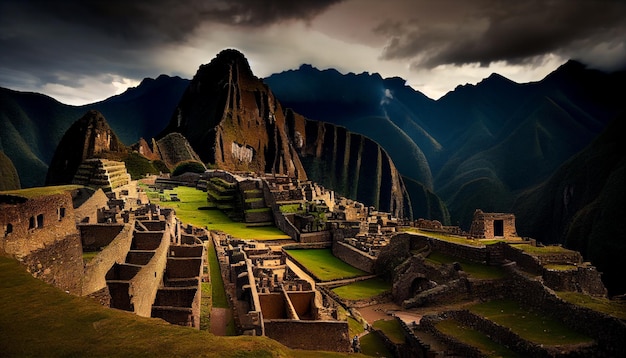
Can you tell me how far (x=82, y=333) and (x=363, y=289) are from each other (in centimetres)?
2491

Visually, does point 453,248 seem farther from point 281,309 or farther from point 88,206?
point 88,206

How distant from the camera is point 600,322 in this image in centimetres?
1692

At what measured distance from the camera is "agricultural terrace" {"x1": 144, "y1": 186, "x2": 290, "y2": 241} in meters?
44.9

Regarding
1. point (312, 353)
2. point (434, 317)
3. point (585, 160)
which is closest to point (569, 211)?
point (585, 160)

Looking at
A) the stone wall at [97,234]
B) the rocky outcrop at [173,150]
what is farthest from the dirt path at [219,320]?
the rocky outcrop at [173,150]

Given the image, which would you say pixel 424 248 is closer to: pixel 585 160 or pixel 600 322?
pixel 600 322

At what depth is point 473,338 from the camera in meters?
19.5

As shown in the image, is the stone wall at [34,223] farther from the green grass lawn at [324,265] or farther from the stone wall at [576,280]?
the stone wall at [576,280]

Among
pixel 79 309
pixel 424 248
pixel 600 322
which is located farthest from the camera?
pixel 424 248

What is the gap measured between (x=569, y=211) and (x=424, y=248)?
132277 mm

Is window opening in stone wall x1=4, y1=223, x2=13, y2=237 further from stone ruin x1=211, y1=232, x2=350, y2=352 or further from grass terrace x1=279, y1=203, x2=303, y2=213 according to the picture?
grass terrace x1=279, y1=203, x2=303, y2=213

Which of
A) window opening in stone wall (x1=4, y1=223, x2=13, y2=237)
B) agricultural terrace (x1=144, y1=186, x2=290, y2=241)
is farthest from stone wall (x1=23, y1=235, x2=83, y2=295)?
agricultural terrace (x1=144, y1=186, x2=290, y2=241)

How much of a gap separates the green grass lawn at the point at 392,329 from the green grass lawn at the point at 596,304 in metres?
7.46

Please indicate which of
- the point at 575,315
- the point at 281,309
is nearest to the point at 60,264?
the point at 281,309
